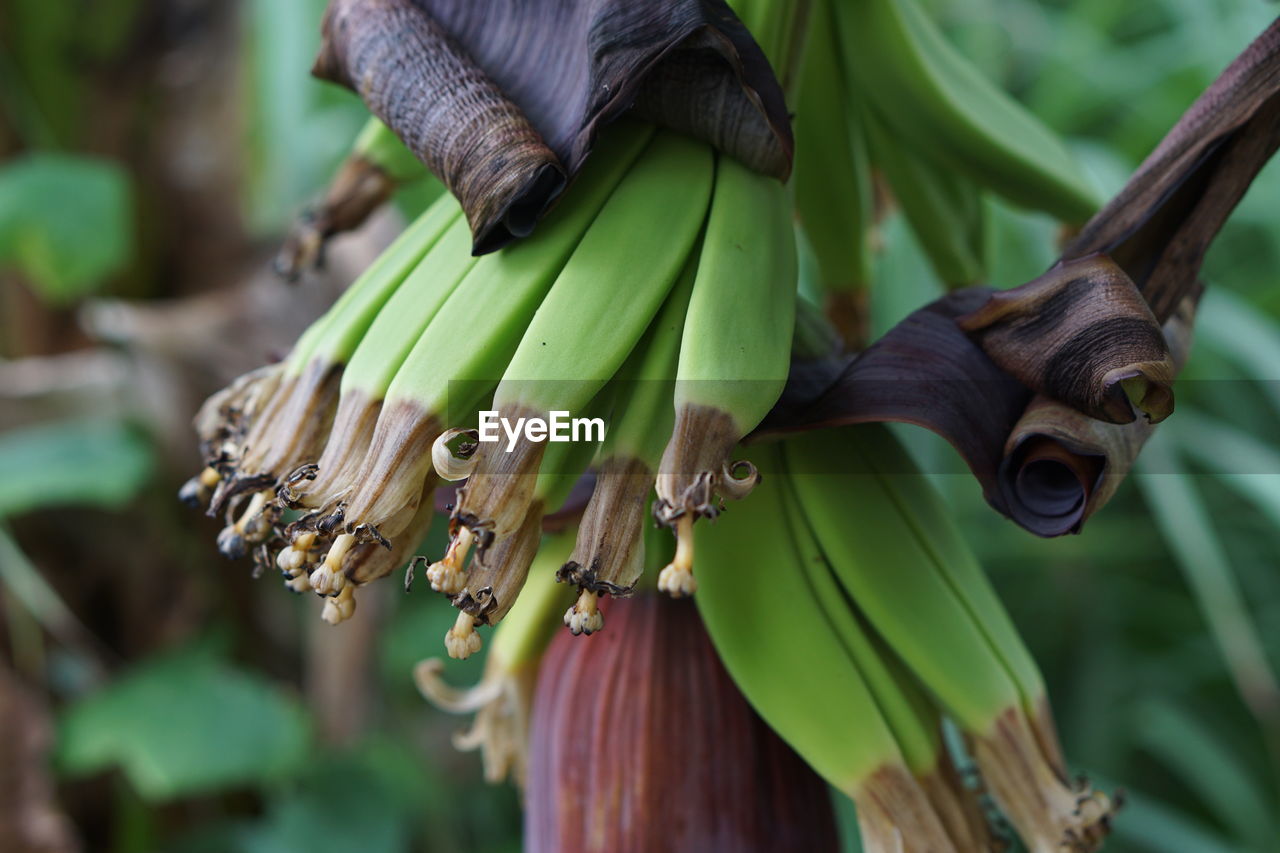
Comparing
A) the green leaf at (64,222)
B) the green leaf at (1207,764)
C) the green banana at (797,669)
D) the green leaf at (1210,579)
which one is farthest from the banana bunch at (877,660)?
the green leaf at (64,222)

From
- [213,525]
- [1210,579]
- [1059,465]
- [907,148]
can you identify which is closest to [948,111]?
[907,148]

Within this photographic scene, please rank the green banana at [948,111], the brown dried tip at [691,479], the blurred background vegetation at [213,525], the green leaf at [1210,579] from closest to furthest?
the brown dried tip at [691,479]
the green banana at [948,111]
the green leaf at [1210,579]
the blurred background vegetation at [213,525]

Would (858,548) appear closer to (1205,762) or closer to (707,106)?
(707,106)

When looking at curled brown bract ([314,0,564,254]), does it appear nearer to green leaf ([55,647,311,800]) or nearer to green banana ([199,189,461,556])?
green banana ([199,189,461,556])

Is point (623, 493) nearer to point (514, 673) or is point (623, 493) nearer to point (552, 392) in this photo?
point (552, 392)

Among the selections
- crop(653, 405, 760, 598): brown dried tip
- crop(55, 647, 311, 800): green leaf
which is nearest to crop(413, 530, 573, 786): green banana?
crop(653, 405, 760, 598): brown dried tip

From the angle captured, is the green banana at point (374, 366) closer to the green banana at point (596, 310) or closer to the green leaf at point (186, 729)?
the green banana at point (596, 310)
